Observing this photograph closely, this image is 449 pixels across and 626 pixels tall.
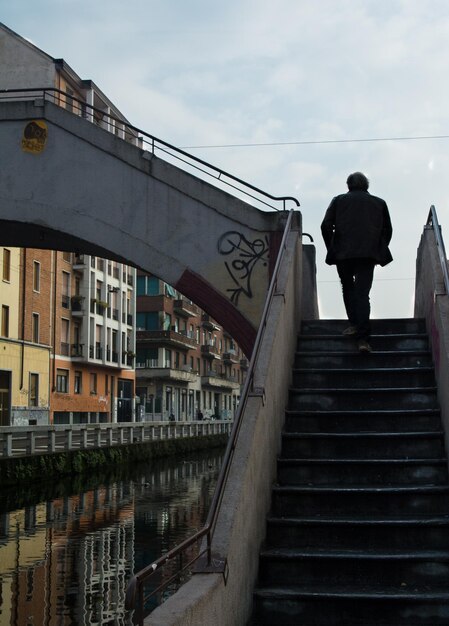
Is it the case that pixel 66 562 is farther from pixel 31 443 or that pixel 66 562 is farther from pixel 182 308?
pixel 182 308

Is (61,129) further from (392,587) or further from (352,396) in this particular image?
(392,587)

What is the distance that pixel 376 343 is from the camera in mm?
8781

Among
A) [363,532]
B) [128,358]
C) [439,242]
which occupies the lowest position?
[363,532]

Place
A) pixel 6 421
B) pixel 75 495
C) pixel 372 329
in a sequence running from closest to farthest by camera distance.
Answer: pixel 372 329 < pixel 75 495 < pixel 6 421

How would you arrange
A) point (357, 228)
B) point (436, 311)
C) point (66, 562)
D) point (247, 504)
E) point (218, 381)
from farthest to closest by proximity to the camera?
point (218, 381), point (66, 562), point (357, 228), point (436, 311), point (247, 504)

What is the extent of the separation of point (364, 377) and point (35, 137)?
6339 mm

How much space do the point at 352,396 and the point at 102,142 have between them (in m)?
5.82

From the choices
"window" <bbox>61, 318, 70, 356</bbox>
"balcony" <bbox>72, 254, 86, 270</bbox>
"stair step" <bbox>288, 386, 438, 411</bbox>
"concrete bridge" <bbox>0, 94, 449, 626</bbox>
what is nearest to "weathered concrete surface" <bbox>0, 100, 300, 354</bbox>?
"concrete bridge" <bbox>0, 94, 449, 626</bbox>

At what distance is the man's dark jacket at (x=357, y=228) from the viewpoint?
28.1ft

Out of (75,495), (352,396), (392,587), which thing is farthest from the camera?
(75,495)

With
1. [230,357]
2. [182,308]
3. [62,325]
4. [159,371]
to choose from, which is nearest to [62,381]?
[62,325]

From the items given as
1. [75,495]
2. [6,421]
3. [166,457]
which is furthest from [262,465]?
[6,421]

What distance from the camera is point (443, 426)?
695cm

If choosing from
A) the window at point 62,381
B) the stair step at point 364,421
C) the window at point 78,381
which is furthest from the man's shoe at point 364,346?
the window at point 78,381
